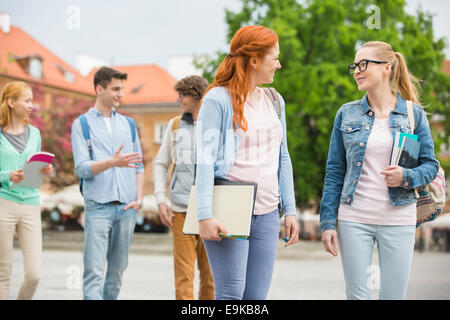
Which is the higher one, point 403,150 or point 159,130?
point 159,130

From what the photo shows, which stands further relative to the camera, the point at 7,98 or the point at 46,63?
the point at 46,63

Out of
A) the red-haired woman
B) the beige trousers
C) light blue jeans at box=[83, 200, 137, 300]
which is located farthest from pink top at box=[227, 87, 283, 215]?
the beige trousers

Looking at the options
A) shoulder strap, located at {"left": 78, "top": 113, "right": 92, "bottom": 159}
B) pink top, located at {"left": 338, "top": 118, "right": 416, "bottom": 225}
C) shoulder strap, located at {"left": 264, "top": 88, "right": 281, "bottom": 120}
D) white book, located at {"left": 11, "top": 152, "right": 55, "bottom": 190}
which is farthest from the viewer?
shoulder strap, located at {"left": 78, "top": 113, "right": 92, "bottom": 159}

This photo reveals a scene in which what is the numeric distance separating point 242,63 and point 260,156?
0.47 meters

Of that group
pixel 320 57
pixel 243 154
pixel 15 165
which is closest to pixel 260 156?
pixel 243 154

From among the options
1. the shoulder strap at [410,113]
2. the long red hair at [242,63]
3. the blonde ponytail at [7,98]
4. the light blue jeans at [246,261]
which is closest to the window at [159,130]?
the blonde ponytail at [7,98]

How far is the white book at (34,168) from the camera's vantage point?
4.82m

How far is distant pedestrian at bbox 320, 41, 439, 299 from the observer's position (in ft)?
11.3

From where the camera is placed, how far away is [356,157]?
3.51 m

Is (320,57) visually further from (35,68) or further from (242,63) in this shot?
(242,63)

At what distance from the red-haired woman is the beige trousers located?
2288 millimetres

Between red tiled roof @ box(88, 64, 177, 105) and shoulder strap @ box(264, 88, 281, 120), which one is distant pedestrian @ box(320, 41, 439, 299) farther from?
red tiled roof @ box(88, 64, 177, 105)

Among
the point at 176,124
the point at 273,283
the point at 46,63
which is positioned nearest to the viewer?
the point at 176,124

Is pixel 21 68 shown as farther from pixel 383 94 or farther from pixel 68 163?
pixel 383 94
